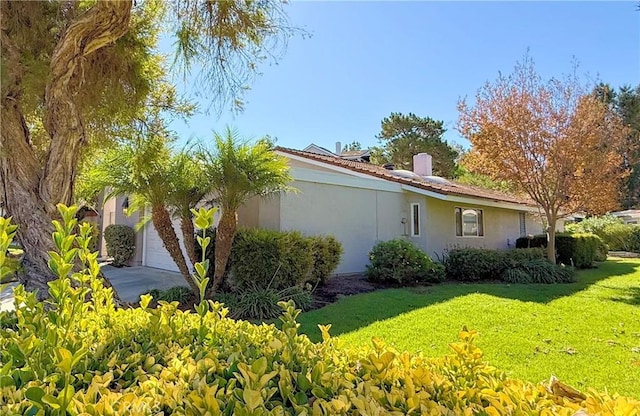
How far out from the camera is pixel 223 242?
28.6ft

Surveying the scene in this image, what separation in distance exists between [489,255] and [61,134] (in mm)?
12541

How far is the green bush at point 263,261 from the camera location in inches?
354

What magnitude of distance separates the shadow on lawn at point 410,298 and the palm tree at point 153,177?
3557 mm

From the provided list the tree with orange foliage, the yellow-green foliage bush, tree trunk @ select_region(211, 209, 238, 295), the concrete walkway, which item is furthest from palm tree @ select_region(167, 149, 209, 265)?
the tree with orange foliage

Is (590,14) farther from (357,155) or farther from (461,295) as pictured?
(357,155)

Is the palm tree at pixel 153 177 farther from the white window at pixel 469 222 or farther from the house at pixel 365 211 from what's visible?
the white window at pixel 469 222

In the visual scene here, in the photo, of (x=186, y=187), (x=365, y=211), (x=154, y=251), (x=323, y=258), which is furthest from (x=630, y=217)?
(x=186, y=187)

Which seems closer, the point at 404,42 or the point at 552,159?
the point at 404,42

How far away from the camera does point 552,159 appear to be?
1330 centimetres

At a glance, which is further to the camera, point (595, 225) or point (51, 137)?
point (595, 225)

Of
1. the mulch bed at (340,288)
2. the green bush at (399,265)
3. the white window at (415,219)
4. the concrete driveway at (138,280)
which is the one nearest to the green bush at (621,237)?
the white window at (415,219)

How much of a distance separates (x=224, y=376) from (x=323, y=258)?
892cm

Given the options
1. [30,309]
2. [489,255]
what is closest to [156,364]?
[30,309]

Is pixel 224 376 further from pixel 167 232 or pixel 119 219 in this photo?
pixel 119 219
